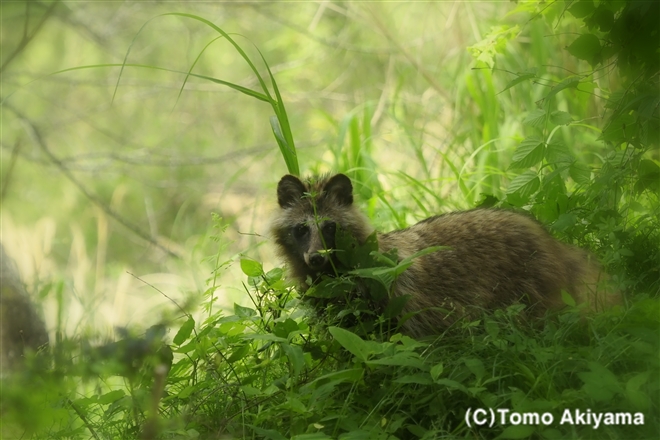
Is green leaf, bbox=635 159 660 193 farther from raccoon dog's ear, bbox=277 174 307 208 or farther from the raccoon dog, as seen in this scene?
raccoon dog's ear, bbox=277 174 307 208

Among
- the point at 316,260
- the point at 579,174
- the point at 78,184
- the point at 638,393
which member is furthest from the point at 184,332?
the point at 78,184

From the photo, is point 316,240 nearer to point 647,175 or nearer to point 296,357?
point 296,357

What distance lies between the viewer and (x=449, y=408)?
2.65 m

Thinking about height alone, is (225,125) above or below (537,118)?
above

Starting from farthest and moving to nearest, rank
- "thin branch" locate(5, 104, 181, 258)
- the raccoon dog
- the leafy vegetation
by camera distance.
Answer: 1. "thin branch" locate(5, 104, 181, 258)
2. the raccoon dog
3. the leafy vegetation

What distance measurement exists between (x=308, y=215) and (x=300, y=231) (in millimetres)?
96

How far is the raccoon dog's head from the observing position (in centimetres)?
364

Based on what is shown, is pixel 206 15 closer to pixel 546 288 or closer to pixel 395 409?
pixel 546 288

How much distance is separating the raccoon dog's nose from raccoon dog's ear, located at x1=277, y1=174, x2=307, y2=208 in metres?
0.43

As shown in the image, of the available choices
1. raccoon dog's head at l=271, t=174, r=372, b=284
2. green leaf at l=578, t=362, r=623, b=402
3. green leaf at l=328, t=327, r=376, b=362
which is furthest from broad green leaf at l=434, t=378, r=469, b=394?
raccoon dog's head at l=271, t=174, r=372, b=284

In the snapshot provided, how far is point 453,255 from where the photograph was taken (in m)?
3.81

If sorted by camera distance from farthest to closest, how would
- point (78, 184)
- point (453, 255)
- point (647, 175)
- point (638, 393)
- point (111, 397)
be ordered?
point (78, 184) < point (453, 255) < point (647, 175) < point (111, 397) < point (638, 393)

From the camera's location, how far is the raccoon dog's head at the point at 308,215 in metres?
3.64

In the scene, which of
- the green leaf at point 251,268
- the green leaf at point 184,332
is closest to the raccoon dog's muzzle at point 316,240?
the green leaf at point 251,268
